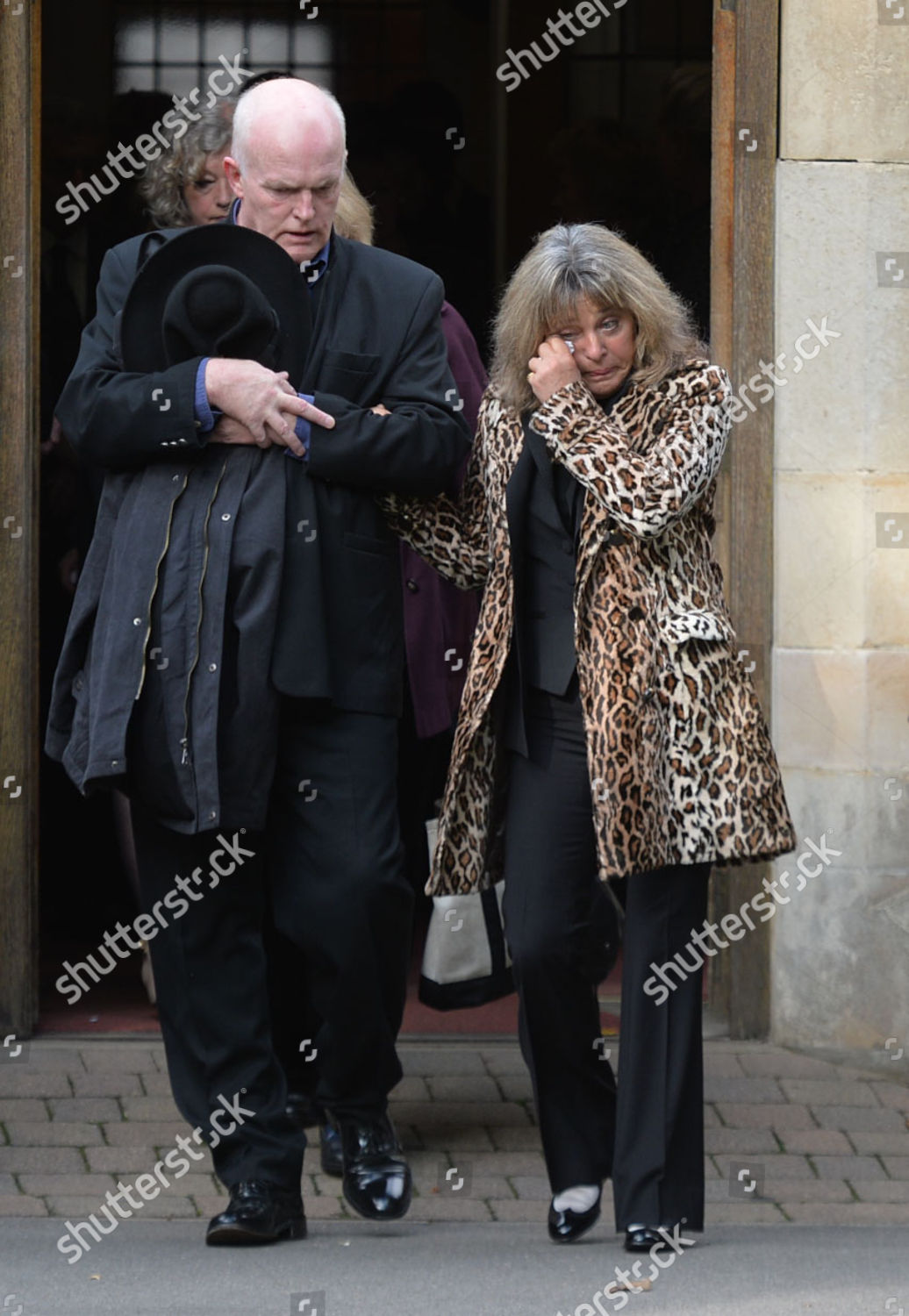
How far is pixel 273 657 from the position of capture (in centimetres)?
459

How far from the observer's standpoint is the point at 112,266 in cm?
482

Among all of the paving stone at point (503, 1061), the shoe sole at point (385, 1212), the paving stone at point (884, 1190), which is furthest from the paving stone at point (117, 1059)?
the paving stone at point (884, 1190)

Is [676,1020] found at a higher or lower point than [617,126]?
lower

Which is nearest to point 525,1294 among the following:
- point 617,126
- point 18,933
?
point 18,933

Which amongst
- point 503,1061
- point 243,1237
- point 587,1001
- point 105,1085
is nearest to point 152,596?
point 587,1001

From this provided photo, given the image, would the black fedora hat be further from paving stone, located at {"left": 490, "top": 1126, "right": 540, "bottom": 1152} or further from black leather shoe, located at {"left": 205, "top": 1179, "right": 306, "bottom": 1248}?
paving stone, located at {"left": 490, "top": 1126, "right": 540, "bottom": 1152}

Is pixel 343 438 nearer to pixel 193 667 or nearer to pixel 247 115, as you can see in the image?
pixel 193 667

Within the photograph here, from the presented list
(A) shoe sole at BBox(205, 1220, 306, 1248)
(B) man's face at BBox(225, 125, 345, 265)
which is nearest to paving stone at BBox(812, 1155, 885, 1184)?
(A) shoe sole at BBox(205, 1220, 306, 1248)

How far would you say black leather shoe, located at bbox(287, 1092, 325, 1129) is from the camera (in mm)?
5438

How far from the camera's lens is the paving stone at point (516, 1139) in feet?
17.8

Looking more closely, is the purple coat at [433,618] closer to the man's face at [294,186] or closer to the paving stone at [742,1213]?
the man's face at [294,186]

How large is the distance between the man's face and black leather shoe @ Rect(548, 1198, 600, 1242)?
192 cm

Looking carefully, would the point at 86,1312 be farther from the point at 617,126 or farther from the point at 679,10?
the point at 679,10

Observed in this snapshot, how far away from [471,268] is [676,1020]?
15.1 feet
